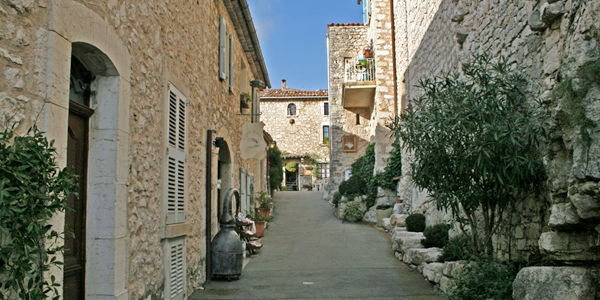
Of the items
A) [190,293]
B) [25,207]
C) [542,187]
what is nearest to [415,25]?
[542,187]

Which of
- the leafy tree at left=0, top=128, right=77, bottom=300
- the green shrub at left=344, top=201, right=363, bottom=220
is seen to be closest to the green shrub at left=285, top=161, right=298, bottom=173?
the green shrub at left=344, top=201, right=363, bottom=220

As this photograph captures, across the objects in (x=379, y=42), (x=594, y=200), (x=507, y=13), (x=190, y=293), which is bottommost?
(x=190, y=293)

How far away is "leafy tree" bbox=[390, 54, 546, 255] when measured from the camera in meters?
4.85

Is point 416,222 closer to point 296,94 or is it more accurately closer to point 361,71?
point 361,71

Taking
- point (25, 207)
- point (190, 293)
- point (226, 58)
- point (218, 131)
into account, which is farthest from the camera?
point (226, 58)

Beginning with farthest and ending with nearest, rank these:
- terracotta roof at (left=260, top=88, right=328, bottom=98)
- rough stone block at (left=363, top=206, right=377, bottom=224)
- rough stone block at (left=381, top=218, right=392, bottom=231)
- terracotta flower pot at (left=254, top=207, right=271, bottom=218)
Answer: terracotta roof at (left=260, top=88, right=328, bottom=98) < rough stone block at (left=363, top=206, right=377, bottom=224) < terracotta flower pot at (left=254, top=207, right=271, bottom=218) < rough stone block at (left=381, top=218, right=392, bottom=231)

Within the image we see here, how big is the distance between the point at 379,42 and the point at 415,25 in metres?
6.46

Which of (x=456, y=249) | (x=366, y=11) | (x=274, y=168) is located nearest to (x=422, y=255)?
(x=456, y=249)

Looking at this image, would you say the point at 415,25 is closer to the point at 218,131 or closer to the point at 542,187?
the point at 218,131

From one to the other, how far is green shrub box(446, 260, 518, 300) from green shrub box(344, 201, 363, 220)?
10.2 m

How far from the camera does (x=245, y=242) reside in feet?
32.9

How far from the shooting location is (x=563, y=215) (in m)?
4.23

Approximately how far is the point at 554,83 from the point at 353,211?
1136 cm

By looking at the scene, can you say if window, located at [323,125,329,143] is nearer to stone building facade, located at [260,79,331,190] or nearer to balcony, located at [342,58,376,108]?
Result: stone building facade, located at [260,79,331,190]
